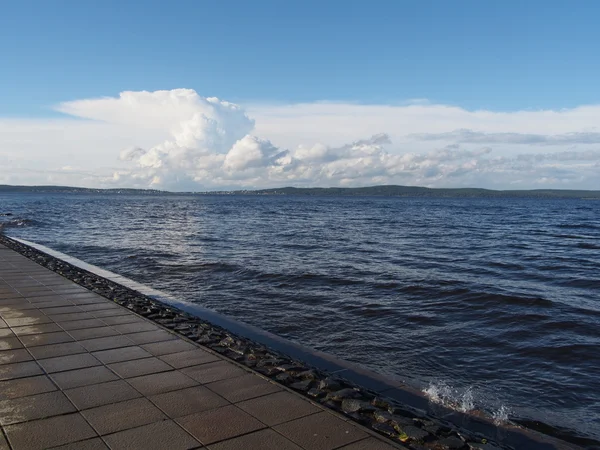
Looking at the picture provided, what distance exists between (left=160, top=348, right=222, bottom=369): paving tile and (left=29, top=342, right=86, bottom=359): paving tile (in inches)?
46.3

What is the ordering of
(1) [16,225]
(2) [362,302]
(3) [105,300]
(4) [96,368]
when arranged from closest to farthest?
1. (4) [96,368]
2. (3) [105,300]
3. (2) [362,302]
4. (1) [16,225]

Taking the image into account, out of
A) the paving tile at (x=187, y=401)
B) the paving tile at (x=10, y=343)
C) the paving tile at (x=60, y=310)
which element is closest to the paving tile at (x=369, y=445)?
the paving tile at (x=187, y=401)

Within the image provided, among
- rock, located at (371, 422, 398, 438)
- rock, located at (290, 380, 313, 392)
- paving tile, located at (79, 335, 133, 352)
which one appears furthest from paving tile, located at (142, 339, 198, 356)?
rock, located at (371, 422, 398, 438)

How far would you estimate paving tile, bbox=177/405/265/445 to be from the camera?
13.5ft

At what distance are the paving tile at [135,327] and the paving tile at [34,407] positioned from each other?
2.50m

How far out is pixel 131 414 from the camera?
14.6ft

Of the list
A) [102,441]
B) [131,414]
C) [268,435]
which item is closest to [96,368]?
[131,414]

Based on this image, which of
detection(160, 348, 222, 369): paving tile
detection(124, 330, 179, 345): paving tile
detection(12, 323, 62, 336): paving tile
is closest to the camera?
detection(160, 348, 222, 369): paving tile

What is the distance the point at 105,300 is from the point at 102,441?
594cm

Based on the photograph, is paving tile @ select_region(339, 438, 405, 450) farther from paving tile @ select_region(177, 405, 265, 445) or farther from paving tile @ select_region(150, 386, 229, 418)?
paving tile @ select_region(150, 386, 229, 418)

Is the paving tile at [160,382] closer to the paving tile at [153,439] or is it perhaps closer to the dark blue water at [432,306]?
the paving tile at [153,439]

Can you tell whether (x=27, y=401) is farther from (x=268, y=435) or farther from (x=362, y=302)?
(x=362, y=302)

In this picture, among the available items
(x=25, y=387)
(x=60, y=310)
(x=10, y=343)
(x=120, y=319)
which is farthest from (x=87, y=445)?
(x=60, y=310)

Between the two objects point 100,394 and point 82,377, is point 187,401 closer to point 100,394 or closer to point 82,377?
point 100,394
